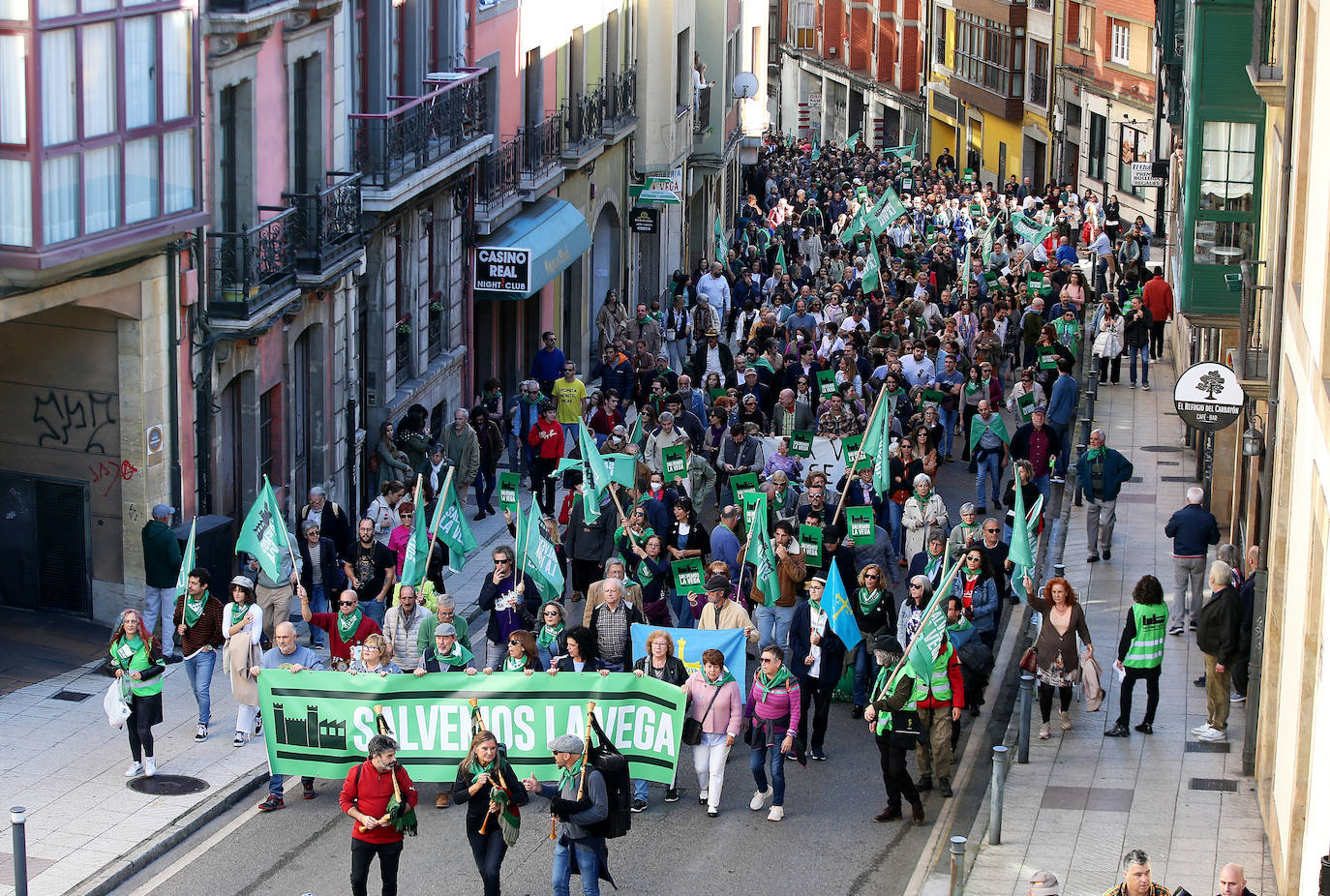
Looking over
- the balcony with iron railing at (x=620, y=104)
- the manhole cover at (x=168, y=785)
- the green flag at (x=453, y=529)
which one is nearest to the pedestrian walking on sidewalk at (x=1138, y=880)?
the manhole cover at (x=168, y=785)

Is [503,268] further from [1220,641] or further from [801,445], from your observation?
[1220,641]

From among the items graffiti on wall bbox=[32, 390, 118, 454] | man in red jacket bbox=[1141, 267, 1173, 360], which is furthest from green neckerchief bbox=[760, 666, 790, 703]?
man in red jacket bbox=[1141, 267, 1173, 360]

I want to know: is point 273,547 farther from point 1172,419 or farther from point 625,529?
point 1172,419

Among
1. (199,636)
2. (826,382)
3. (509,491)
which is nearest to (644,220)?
(826,382)

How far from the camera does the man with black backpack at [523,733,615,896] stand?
13.8 meters

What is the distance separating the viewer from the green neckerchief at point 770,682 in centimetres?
1622

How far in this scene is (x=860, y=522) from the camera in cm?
2036

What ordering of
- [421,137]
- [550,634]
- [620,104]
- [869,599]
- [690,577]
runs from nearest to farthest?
[550,634] → [869,599] → [690,577] → [421,137] → [620,104]

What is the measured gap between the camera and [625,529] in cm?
2122

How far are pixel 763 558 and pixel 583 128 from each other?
67.9 ft

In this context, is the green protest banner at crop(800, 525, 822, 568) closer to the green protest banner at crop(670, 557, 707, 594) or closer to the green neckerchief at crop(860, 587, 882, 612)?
the green protest banner at crop(670, 557, 707, 594)

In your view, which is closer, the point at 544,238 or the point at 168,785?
the point at 168,785

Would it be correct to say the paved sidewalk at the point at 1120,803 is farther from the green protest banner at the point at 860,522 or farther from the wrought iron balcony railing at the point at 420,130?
the wrought iron balcony railing at the point at 420,130

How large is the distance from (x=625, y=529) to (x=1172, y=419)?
15.3 meters
